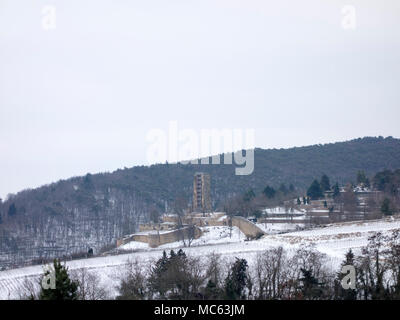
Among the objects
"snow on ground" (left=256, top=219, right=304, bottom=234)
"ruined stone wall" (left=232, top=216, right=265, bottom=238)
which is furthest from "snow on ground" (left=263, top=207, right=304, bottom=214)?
"snow on ground" (left=256, top=219, right=304, bottom=234)

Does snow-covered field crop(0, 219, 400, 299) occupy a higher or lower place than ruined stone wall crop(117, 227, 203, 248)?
higher

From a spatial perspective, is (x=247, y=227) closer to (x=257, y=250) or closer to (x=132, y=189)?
(x=257, y=250)

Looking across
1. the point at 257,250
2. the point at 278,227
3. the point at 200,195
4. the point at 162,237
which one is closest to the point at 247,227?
the point at 278,227

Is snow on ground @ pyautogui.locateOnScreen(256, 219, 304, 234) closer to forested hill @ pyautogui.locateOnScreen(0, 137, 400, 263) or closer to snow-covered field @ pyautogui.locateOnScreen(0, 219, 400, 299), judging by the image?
snow-covered field @ pyautogui.locateOnScreen(0, 219, 400, 299)

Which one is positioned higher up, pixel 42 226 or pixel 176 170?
pixel 176 170

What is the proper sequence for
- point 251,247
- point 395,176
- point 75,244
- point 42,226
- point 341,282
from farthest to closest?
point 42,226 → point 75,244 → point 395,176 → point 251,247 → point 341,282

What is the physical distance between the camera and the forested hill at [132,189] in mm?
44594

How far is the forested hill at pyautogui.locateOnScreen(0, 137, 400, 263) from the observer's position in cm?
4459

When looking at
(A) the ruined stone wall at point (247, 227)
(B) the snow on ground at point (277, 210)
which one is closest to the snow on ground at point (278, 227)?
(A) the ruined stone wall at point (247, 227)

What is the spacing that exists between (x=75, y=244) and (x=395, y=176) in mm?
21165

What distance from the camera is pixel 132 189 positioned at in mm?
61281
